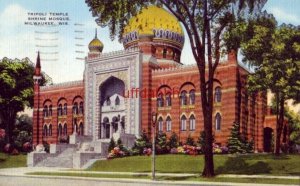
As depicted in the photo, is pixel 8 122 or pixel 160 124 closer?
pixel 160 124

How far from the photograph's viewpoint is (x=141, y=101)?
144 ft

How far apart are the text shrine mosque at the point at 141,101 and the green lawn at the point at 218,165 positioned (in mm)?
4113

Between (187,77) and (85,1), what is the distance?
19554 millimetres

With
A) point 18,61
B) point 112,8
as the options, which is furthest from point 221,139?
point 18,61

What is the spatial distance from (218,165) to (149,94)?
16.8 meters

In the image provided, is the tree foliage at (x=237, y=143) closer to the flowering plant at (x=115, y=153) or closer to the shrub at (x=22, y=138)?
the flowering plant at (x=115, y=153)

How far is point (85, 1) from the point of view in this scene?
23859 millimetres

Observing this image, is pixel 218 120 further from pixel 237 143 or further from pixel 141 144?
pixel 141 144

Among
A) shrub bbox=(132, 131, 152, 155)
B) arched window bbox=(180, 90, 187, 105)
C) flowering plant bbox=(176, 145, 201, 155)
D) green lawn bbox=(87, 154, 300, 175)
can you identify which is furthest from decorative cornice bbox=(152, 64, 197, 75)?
green lawn bbox=(87, 154, 300, 175)

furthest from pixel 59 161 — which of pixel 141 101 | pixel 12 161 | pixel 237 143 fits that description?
pixel 237 143

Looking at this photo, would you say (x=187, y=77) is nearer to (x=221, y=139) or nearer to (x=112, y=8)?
(x=221, y=139)

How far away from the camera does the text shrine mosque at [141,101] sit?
39.3 metres

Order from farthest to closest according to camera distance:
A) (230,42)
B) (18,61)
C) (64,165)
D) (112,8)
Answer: (18,61), (64,165), (230,42), (112,8)

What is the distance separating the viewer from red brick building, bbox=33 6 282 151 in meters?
40.0
